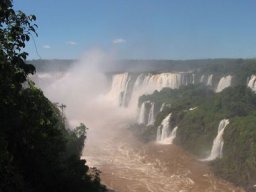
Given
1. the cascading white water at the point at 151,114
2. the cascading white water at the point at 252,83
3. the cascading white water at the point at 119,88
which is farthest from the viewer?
the cascading white water at the point at 119,88

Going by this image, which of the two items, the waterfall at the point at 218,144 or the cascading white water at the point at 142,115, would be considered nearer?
the waterfall at the point at 218,144

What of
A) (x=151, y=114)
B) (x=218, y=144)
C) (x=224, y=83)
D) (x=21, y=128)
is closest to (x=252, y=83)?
(x=224, y=83)

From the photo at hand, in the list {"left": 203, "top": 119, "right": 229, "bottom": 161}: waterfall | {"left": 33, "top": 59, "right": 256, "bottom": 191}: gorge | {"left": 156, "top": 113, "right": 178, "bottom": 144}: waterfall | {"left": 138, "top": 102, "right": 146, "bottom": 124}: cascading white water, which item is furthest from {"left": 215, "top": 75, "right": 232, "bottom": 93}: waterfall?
{"left": 203, "top": 119, "right": 229, "bottom": 161}: waterfall

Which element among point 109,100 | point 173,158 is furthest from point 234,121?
point 109,100

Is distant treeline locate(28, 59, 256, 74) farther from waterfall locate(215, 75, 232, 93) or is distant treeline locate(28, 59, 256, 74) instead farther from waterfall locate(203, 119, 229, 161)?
waterfall locate(203, 119, 229, 161)

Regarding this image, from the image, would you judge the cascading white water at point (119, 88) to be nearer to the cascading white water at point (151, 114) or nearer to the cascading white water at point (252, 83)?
the cascading white water at point (151, 114)

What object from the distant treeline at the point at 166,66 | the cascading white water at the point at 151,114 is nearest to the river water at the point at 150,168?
the cascading white water at the point at 151,114

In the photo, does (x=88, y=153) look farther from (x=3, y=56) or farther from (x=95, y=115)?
(x=3, y=56)
